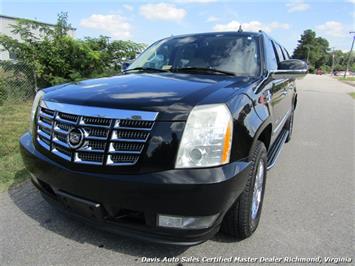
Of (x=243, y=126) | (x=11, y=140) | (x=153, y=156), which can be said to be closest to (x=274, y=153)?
(x=243, y=126)

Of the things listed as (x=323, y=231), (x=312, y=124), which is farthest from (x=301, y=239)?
(x=312, y=124)

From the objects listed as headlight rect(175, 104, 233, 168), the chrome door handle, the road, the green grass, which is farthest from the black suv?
the green grass

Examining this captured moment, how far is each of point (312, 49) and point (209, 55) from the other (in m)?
102

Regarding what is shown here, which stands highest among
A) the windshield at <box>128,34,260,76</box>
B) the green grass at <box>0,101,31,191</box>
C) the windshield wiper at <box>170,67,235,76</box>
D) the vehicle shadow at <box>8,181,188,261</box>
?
the windshield at <box>128,34,260,76</box>

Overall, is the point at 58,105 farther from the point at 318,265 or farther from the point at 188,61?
the point at 318,265

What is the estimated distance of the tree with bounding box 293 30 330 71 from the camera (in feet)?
309

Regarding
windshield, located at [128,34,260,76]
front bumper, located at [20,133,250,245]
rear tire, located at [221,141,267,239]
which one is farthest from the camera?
windshield, located at [128,34,260,76]

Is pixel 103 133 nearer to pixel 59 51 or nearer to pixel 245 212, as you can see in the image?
pixel 245 212

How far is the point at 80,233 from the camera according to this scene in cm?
280

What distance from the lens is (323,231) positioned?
2.98m

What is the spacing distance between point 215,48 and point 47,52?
6540mm

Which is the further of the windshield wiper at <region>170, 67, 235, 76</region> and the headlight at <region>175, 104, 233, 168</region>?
the windshield wiper at <region>170, 67, 235, 76</region>

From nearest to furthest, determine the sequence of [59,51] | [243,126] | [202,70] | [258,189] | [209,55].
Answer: [243,126] < [258,189] < [202,70] < [209,55] < [59,51]

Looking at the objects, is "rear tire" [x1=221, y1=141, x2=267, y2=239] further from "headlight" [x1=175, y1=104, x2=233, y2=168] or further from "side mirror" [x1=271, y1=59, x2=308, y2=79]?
"side mirror" [x1=271, y1=59, x2=308, y2=79]
